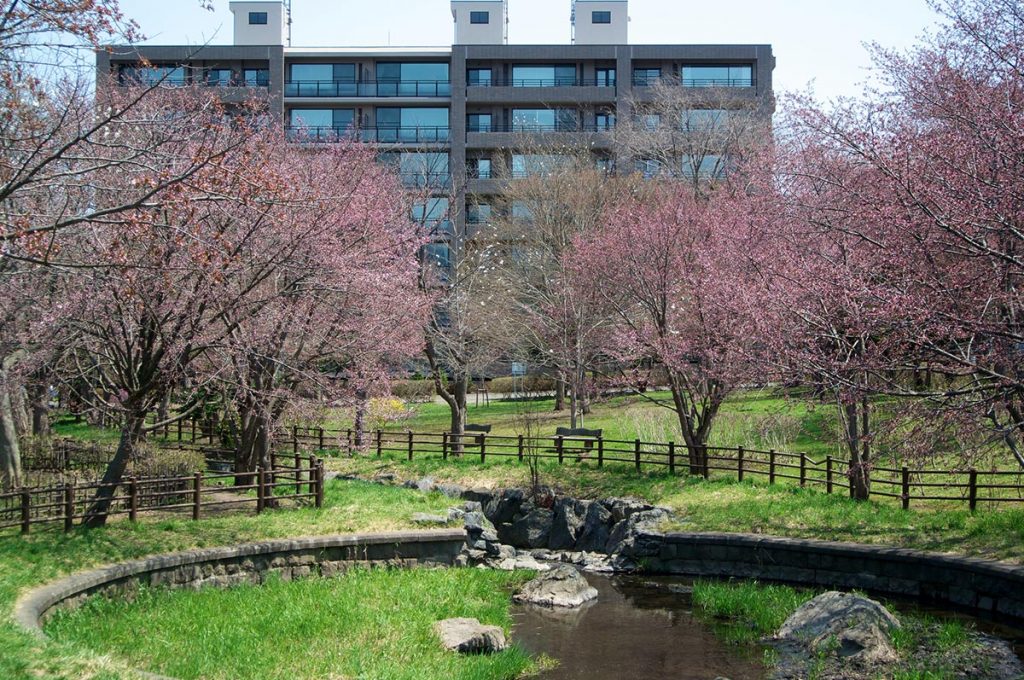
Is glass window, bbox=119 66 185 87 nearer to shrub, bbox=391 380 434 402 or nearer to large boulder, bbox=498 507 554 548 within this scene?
large boulder, bbox=498 507 554 548

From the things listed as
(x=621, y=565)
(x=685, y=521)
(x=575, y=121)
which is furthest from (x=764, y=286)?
(x=575, y=121)

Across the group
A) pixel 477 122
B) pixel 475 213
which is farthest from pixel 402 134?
pixel 475 213

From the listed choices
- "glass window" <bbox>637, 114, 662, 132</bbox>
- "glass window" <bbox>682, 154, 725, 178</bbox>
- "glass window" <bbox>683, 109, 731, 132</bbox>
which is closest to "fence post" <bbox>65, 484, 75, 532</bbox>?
"glass window" <bbox>682, 154, 725, 178</bbox>

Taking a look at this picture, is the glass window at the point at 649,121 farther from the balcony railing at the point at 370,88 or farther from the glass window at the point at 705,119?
the balcony railing at the point at 370,88

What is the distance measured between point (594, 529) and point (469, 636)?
1033 centimetres

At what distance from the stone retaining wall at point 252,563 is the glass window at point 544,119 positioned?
34.5m

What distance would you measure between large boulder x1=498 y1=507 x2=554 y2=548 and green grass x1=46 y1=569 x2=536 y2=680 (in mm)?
7516

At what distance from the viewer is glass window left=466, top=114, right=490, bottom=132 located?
2131 inches

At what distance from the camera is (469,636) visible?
13023 mm

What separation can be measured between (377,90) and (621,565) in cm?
3953

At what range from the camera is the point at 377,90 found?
176 ft

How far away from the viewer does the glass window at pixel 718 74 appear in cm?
5316

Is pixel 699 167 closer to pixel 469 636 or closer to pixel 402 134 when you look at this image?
pixel 402 134

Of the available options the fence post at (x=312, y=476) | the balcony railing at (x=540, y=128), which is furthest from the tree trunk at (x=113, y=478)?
the balcony railing at (x=540, y=128)
